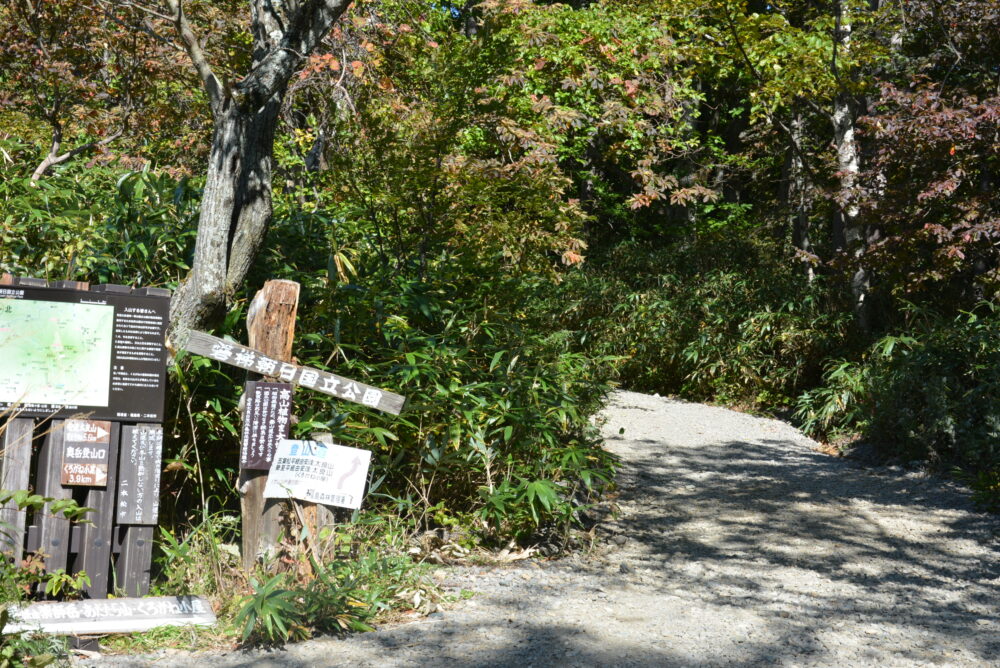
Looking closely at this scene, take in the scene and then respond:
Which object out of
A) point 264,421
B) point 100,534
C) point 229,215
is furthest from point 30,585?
point 229,215

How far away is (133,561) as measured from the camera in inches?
194

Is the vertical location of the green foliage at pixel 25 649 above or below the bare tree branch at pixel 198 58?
below

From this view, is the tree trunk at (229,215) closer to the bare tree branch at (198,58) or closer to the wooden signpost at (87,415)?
the bare tree branch at (198,58)

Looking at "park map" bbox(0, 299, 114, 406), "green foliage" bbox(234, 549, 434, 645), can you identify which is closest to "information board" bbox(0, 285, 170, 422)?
"park map" bbox(0, 299, 114, 406)

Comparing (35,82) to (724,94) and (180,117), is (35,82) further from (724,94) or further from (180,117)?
(724,94)

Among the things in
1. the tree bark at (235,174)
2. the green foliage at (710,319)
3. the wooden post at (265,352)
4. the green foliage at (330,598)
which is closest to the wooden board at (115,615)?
the green foliage at (330,598)

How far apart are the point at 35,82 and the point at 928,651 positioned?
9712mm

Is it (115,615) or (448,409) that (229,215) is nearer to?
(448,409)

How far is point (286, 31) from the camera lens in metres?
6.15

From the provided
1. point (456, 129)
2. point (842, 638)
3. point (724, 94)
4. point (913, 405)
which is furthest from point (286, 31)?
point (724, 94)

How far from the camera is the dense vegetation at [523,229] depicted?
6141mm

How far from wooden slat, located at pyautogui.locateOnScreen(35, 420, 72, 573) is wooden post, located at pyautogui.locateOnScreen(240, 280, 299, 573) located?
2.84ft

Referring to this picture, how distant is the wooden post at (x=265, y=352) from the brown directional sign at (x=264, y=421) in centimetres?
9

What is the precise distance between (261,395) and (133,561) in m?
1.07
